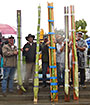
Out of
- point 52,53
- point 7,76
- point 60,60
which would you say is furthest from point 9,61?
point 60,60

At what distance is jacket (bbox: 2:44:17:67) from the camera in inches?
304

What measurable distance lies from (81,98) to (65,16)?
250 centimetres

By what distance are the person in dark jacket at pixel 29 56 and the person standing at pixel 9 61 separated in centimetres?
36

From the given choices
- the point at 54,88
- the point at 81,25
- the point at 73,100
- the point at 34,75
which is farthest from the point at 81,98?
the point at 81,25

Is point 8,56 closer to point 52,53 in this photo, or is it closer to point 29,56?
point 29,56

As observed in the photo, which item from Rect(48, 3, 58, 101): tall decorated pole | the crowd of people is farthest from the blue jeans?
Rect(48, 3, 58, 101): tall decorated pole

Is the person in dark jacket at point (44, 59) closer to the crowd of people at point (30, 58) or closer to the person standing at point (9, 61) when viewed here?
the crowd of people at point (30, 58)

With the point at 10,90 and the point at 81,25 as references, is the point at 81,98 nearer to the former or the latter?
the point at 10,90

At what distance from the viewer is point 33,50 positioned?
804cm

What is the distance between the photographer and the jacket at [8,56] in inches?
304

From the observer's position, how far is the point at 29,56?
8.03 m

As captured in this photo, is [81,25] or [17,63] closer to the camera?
[17,63]

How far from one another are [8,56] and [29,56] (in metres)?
0.66

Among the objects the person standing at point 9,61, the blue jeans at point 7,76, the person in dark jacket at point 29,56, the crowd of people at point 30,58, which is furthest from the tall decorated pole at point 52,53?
the blue jeans at point 7,76
